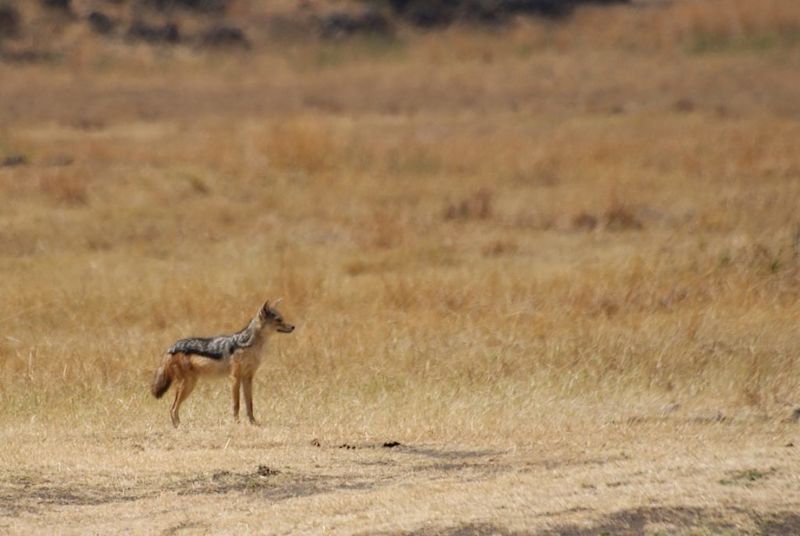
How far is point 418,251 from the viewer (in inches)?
653

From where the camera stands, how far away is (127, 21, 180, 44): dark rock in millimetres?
38938

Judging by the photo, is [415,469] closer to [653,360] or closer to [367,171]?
[653,360]

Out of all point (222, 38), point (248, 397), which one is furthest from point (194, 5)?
point (248, 397)

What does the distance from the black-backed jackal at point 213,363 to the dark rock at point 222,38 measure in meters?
30.2

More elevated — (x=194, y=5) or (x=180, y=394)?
(x=194, y=5)

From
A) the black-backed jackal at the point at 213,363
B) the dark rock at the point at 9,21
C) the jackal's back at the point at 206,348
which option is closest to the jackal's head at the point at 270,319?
the black-backed jackal at the point at 213,363

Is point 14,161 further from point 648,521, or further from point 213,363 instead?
point 648,521

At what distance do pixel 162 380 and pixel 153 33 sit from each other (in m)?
30.5

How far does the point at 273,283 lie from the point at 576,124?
49.6 ft

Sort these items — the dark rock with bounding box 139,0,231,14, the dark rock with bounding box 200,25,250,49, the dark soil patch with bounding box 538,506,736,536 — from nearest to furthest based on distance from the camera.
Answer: the dark soil patch with bounding box 538,506,736,536
the dark rock with bounding box 200,25,250,49
the dark rock with bounding box 139,0,231,14

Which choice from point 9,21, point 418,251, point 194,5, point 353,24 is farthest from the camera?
point 194,5

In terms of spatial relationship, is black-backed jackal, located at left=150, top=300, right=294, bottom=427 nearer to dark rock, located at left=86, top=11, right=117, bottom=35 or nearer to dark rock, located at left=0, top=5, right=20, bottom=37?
dark rock, located at left=0, top=5, right=20, bottom=37

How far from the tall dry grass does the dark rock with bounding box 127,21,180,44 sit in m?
4.64

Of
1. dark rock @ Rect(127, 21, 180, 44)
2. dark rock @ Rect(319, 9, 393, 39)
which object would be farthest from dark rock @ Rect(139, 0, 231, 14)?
dark rock @ Rect(319, 9, 393, 39)
